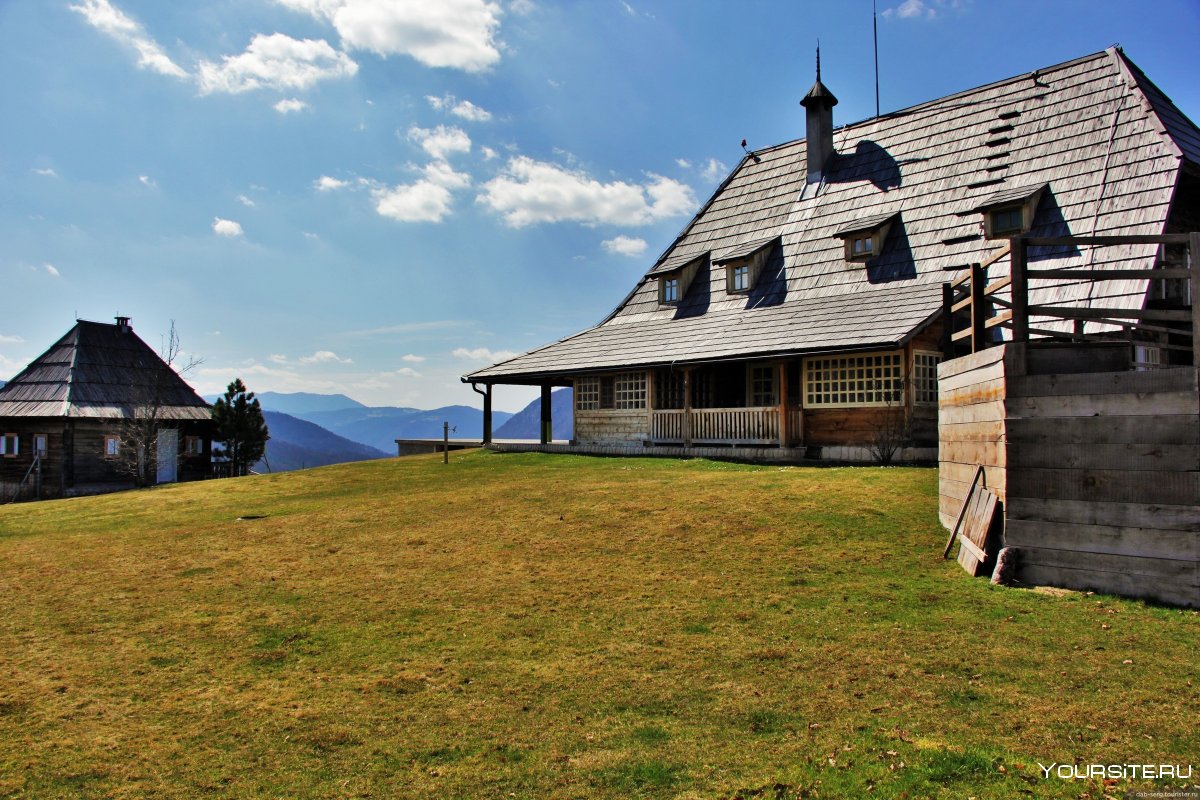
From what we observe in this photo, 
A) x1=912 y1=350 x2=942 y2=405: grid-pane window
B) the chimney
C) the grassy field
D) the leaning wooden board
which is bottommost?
the grassy field

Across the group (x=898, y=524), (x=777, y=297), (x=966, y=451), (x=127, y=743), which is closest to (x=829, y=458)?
(x=777, y=297)

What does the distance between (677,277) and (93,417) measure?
83.1ft

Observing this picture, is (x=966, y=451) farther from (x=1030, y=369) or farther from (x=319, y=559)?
(x=319, y=559)

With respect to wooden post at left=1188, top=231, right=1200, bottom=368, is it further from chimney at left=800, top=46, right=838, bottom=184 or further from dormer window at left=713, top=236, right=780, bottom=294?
chimney at left=800, top=46, right=838, bottom=184

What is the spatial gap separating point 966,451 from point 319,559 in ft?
28.4

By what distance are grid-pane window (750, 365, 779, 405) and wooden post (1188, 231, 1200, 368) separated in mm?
14686

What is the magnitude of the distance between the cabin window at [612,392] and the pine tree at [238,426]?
17.6 meters

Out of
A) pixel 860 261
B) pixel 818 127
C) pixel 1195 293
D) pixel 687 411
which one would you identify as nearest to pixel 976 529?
pixel 1195 293

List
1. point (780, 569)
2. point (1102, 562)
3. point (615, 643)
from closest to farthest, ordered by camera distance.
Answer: point (615, 643) → point (1102, 562) → point (780, 569)

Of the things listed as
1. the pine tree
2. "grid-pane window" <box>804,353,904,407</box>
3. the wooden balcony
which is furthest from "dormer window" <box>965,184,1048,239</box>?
the pine tree

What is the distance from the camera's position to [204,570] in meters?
10.2

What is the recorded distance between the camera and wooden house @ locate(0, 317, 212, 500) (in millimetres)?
31594

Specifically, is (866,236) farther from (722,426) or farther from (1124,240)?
(1124,240)

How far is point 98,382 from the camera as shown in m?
34.9
